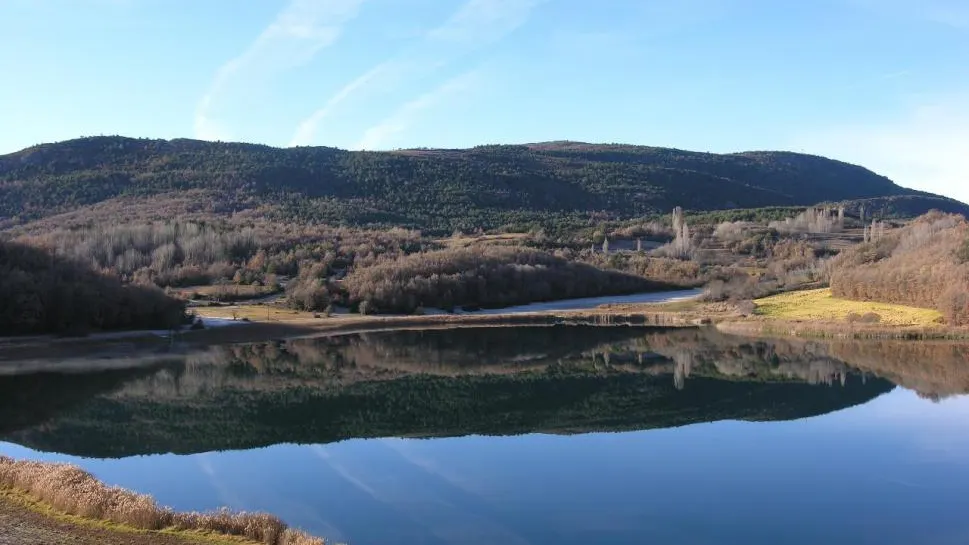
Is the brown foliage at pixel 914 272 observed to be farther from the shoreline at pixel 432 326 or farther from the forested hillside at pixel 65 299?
the forested hillside at pixel 65 299

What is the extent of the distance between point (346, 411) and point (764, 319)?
40.0 metres

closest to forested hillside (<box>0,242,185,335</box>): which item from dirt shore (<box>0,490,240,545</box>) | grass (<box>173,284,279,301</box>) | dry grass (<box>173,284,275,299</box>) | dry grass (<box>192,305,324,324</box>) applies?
dry grass (<box>192,305,324,324</box>)

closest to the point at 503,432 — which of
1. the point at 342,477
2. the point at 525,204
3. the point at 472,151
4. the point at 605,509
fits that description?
the point at 342,477

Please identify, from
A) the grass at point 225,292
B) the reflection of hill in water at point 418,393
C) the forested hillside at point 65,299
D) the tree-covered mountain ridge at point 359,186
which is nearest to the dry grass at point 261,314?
the grass at point 225,292

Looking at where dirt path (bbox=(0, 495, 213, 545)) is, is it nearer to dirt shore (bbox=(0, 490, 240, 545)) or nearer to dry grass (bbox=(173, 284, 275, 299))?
dirt shore (bbox=(0, 490, 240, 545))

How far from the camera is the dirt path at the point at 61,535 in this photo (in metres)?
11.5

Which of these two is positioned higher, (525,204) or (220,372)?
(525,204)

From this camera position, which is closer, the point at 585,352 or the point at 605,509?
the point at 605,509

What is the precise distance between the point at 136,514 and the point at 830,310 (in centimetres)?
5578

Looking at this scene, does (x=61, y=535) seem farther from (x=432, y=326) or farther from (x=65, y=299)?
(x=432, y=326)

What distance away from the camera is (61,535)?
38.7 ft

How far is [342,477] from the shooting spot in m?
19.4

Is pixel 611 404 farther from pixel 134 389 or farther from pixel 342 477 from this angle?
pixel 134 389

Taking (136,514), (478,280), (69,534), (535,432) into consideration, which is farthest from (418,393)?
(478,280)
